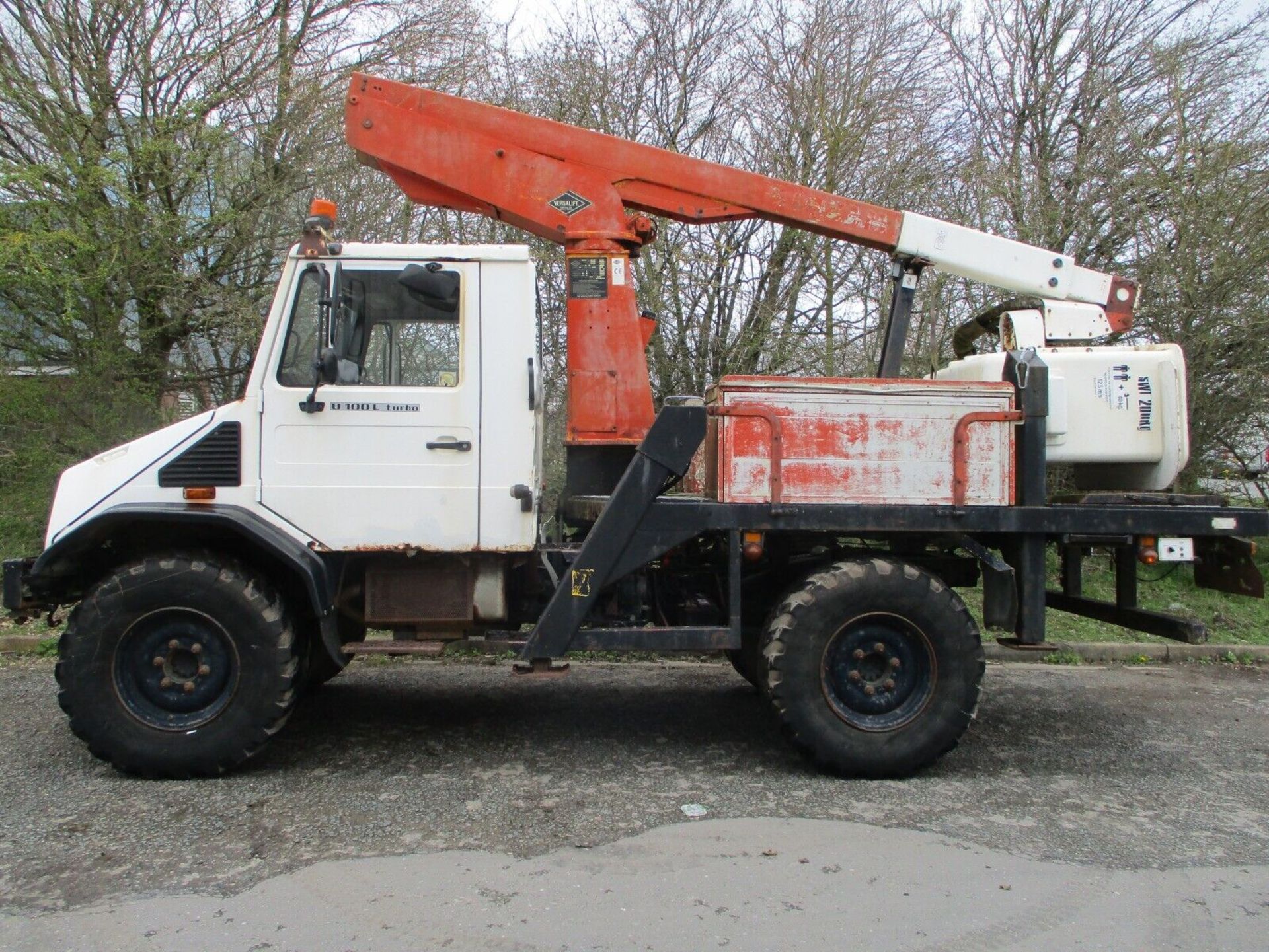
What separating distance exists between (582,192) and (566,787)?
128 inches

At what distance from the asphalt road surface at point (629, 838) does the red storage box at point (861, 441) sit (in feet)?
4.92

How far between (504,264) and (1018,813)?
3704 millimetres

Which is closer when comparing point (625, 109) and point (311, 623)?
point (311, 623)

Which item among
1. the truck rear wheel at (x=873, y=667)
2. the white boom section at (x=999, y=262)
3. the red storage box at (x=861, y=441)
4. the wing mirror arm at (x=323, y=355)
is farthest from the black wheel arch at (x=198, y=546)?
the white boom section at (x=999, y=262)

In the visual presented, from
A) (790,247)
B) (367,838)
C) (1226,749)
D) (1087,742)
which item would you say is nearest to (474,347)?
(367,838)

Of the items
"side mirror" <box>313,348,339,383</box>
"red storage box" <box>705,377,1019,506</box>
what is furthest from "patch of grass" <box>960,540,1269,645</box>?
"side mirror" <box>313,348,339,383</box>

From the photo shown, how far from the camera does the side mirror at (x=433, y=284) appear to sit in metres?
4.73

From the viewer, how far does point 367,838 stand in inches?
157

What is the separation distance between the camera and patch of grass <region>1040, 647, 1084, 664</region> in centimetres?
784

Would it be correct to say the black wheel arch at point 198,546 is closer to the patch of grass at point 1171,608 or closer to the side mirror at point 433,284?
the side mirror at point 433,284

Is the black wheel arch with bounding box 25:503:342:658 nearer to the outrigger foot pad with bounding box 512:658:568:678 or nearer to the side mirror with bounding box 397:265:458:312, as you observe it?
the outrigger foot pad with bounding box 512:658:568:678

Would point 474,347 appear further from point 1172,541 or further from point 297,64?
point 297,64

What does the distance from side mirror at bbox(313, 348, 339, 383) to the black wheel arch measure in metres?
0.79

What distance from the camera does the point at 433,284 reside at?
15.6 ft
